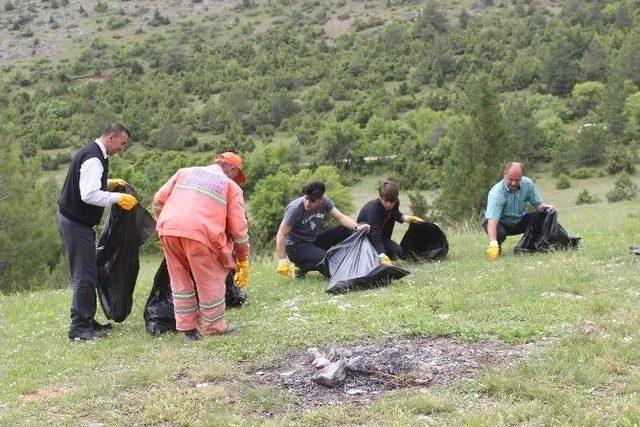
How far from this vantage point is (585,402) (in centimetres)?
468

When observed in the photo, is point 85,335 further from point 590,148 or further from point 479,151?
point 590,148

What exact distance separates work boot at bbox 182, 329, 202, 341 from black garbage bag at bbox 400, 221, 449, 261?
4904mm

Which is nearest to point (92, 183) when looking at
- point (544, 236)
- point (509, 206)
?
point (509, 206)

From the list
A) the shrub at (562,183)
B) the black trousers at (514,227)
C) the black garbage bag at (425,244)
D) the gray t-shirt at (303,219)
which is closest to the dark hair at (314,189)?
the gray t-shirt at (303,219)

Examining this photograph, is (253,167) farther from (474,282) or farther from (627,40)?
(474,282)

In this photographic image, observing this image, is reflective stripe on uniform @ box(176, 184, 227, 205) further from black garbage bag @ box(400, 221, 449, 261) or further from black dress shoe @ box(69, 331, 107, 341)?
black garbage bag @ box(400, 221, 449, 261)

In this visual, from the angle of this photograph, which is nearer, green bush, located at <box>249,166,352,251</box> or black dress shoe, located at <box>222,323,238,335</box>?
black dress shoe, located at <box>222,323,238,335</box>

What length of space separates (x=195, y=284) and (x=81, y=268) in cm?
150

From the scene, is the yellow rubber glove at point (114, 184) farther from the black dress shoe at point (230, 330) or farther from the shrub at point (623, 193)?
the shrub at point (623, 193)

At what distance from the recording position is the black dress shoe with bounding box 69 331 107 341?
25.7 feet

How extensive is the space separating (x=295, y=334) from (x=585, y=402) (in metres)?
3.05

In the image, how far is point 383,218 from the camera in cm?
1058

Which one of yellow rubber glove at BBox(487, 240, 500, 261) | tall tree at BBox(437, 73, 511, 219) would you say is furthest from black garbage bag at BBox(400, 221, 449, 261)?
tall tree at BBox(437, 73, 511, 219)

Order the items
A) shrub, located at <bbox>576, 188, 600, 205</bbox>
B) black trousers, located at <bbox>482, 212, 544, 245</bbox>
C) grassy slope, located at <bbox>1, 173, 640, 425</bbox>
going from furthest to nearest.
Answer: shrub, located at <bbox>576, 188, 600, 205</bbox>, black trousers, located at <bbox>482, 212, 544, 245</bbox>, grassy slope, located at <bbox>1, 173, 640, 425</bbox>
